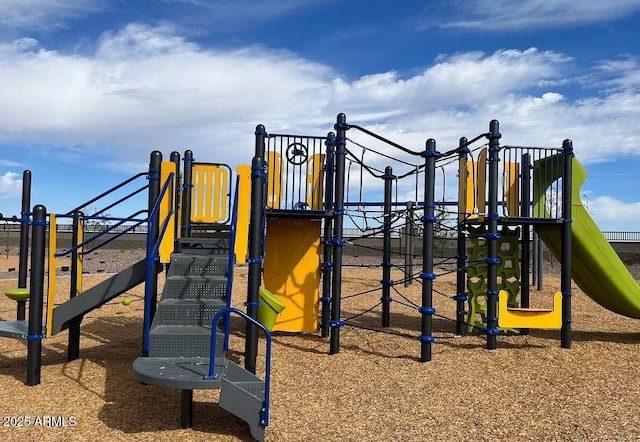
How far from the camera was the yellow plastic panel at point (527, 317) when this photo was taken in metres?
8.92

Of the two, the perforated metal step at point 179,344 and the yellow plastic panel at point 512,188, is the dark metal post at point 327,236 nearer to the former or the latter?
the yellow plastic panel at point 512,188

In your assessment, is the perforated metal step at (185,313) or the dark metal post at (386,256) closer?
the perforated metal step at (185,313)

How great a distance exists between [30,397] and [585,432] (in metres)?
5.69

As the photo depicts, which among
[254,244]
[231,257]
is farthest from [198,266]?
[231,257]

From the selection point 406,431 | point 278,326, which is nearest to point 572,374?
point 406,431

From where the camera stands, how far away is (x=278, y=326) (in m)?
9.67

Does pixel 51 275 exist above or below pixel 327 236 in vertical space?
below

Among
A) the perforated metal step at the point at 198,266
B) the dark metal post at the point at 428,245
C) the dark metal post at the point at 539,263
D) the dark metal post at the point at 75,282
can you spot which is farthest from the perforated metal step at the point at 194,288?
the dark metal post at the point at 539,263

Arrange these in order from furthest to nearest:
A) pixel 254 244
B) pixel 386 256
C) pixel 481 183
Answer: pixel 386 256, pixel 481 183, pixel 254 244

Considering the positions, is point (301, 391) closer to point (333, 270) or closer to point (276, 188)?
point (333, 270)

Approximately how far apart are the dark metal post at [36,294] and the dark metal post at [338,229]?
385cm

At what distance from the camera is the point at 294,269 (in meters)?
9.69

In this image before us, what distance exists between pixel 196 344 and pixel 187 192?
3.39 m

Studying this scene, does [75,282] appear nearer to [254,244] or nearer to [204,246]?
[204,246]
